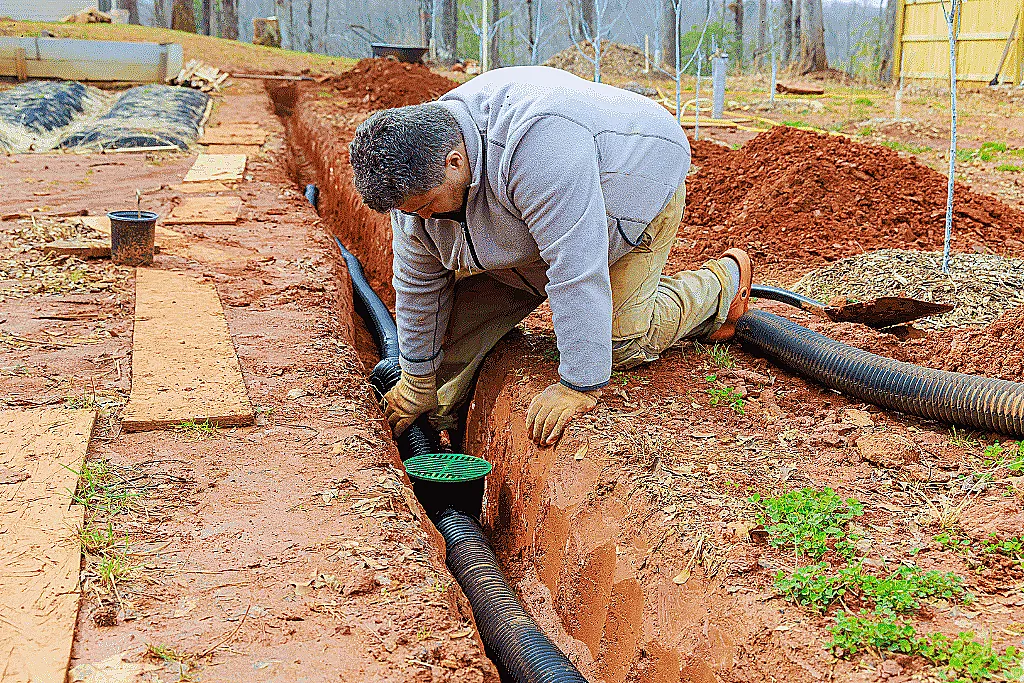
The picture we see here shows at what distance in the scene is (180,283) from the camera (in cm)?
464

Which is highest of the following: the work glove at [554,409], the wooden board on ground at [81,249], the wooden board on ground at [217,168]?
the wooden board on ground at [217,168]

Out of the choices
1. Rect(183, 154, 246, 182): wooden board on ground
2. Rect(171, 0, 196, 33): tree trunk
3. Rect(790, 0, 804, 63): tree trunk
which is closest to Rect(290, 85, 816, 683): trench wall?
Rect(183, 154, 246, 182): wooden board on ground

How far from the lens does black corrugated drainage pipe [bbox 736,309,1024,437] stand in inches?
117

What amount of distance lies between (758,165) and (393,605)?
19.0 ft

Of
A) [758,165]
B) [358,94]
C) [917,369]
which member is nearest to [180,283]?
[917,369]

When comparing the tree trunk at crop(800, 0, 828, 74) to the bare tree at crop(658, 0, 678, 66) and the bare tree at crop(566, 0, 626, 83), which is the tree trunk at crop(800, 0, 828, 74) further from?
the bare tree at crop(566, 0, 626, 83)

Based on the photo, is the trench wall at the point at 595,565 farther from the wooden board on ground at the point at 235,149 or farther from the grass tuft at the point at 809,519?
the wooden board on ground at the point at 235,149

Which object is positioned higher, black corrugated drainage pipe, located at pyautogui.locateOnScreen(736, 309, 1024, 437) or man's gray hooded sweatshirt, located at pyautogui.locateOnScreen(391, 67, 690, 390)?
man's gray hooded sweatshirt, located at pyautogui.locateOnScreen(391, 67, 690, 390)

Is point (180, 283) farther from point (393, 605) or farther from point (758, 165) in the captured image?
point (758, 165)

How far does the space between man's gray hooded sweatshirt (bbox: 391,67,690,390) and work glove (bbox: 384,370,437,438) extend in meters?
0.47

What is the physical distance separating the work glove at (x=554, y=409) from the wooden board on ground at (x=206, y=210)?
148 inches

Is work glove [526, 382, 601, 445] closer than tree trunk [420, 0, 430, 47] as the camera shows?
Yes

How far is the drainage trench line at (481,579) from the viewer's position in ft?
8.71

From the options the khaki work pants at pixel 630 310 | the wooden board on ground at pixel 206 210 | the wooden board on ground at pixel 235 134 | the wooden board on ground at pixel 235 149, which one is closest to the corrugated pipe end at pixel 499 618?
the khaki work pants at pixel 630 310
